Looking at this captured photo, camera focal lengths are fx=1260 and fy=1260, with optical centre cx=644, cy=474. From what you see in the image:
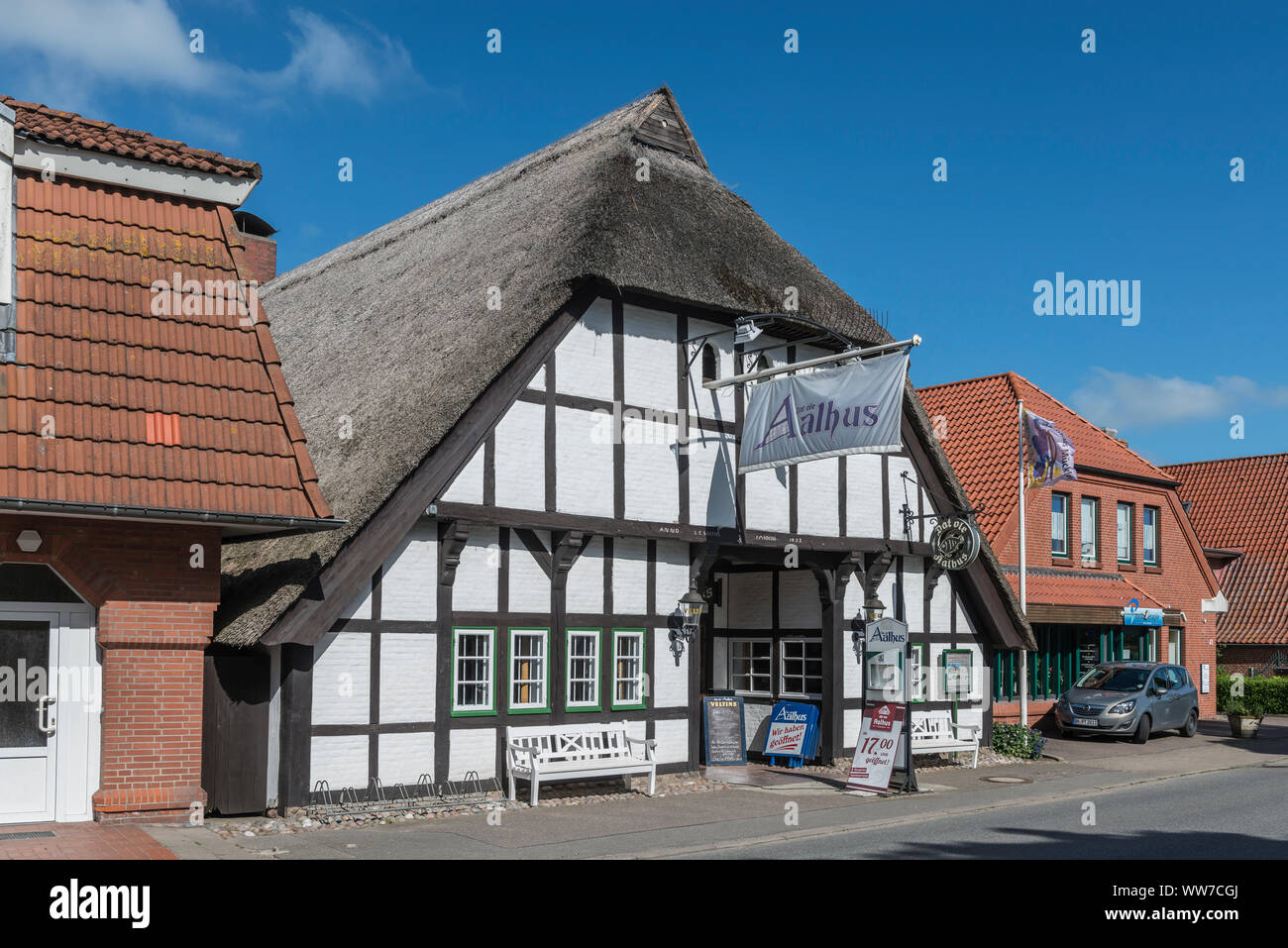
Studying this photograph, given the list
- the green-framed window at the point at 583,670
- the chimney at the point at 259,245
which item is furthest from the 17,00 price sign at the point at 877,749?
the chimney at the point at 259,245

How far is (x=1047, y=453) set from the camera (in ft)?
78.3

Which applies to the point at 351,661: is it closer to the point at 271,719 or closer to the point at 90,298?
the point at 271,719

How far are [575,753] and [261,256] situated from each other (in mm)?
18348

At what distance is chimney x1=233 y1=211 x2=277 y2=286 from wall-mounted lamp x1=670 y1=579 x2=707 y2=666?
52.8 ft

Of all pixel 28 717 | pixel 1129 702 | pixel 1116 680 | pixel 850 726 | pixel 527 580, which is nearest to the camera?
pixel 28 717

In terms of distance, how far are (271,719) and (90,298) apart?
485cm

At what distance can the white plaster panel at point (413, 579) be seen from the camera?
1450cm

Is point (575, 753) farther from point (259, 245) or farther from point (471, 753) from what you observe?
point (259, 245)

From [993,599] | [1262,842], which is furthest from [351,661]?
[993,599]

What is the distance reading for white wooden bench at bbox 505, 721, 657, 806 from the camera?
14867mm

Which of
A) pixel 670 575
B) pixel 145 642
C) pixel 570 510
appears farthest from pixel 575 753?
pixel 145 642

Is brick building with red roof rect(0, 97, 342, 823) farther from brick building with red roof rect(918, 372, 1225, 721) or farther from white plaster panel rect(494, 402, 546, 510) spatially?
brick building with red roof rect(918, 372, 1225, 721)

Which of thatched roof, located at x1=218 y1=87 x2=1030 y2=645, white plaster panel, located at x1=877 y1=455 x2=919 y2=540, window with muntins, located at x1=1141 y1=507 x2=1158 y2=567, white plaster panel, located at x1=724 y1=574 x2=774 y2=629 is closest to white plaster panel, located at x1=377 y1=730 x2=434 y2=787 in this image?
thatched roof, located at x1=218 y1=87 x2=1030 y2=645

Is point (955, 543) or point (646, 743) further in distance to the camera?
point (955, 543)
